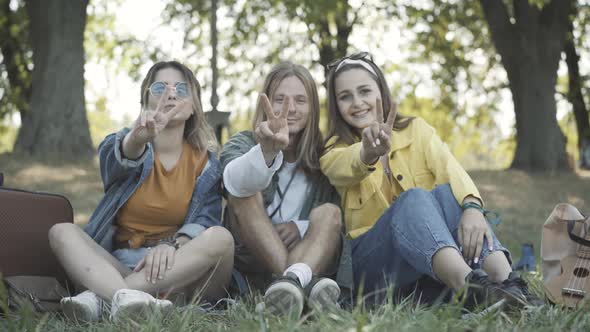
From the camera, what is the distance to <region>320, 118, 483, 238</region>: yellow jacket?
3.57 meters

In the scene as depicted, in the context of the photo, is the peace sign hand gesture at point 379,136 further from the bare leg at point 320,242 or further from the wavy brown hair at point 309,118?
the wavy brown hair at point 309,118

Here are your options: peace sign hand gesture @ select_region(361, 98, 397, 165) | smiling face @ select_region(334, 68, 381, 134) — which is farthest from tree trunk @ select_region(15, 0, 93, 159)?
peace sign hand gesture @ select_region(361, 98, 397, 165)

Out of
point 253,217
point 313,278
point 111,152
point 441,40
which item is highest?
point 441,40

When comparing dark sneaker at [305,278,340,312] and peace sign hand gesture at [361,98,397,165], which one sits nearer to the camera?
dark sneaker at [305,278,340,312]

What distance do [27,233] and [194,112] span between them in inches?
41.4

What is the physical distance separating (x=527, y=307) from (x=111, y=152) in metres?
2.02

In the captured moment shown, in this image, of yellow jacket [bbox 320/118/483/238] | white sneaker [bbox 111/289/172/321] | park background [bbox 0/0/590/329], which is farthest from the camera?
park background [bbox 0/0/590/329]

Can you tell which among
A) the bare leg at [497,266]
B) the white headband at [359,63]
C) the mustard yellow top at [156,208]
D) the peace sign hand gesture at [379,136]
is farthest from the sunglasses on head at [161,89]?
the bare leg at [497,266]

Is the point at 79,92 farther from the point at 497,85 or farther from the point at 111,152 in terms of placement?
the point at 497,85

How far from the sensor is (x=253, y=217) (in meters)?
3.35

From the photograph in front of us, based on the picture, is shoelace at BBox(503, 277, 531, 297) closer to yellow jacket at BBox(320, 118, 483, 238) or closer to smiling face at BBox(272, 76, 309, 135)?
yellow jacket at BBox(320, 118, 483, 238)

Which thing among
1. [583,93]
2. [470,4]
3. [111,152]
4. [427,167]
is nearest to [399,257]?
[427,167]

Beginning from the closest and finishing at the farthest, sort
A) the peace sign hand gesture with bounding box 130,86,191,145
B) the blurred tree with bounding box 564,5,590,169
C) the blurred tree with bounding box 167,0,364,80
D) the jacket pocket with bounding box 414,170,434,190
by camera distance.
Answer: the peace sign hand gesture with bounding box 130,86,191,145 < the jacket pocket with bounding box 414,170,434,190 < the blurred tree with bounding box 167,0,364,80 < the blurred tree with bounding box 564,5,590,169

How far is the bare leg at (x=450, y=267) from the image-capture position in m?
2.87
